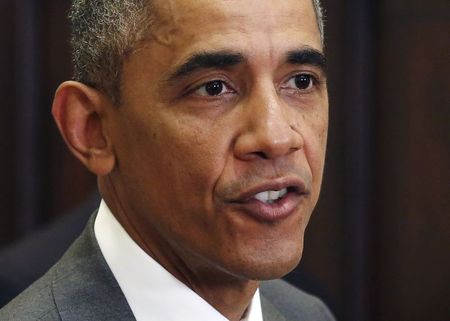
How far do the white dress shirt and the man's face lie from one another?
6cm

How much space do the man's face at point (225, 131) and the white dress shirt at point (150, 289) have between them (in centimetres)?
6

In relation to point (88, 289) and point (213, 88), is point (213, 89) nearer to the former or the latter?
point (213, 88)

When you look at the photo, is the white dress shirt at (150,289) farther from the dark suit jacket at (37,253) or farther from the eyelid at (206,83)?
the dark suit jacket at (37,253)

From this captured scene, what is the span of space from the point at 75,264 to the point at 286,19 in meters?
0.47

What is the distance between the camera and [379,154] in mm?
2287

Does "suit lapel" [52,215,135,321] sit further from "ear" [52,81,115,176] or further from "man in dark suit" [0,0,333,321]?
"ear" [52,81,115,176]

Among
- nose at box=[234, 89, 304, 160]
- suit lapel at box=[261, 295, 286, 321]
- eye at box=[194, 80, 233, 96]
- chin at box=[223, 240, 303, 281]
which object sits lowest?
suit lapel at box=[261, 295, 286, 321]

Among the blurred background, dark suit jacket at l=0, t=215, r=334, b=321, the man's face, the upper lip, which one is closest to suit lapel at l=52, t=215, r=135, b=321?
dark suit jacket at l=0, t=215, r=334, b=321

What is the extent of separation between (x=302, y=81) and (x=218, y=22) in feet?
0.53

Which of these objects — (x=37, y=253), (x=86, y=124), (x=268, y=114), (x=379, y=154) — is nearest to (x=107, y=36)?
(x=86, y=124)

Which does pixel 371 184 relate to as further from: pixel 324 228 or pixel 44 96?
pixel 44 96

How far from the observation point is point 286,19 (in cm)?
129

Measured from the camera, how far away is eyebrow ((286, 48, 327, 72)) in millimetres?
1288

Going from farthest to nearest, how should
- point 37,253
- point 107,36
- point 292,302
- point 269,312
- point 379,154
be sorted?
point 379,154, point 37,253, point 292,302, point 269,312, point 107,36
